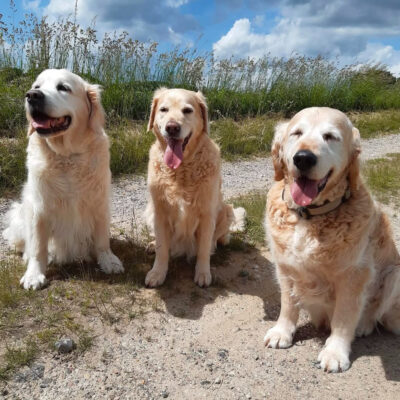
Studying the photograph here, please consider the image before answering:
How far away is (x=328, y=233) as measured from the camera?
2477mm

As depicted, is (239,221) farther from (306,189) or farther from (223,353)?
(306,189)

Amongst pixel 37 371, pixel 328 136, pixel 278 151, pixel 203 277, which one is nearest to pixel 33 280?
pixel 37 371

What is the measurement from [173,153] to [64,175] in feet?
3.00

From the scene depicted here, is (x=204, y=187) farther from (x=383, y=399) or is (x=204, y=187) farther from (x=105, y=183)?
(x=383, y=399)

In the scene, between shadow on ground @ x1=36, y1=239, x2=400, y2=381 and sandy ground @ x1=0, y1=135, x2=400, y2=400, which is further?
shadow on ground @ x1=36, y1=239, x2=400, y2=381

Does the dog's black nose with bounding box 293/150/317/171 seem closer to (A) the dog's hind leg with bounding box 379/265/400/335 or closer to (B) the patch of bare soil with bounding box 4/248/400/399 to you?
(A) the dog's hind leg with bounding box 379/265/400/335

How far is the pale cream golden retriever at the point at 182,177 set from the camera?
3.34 meters

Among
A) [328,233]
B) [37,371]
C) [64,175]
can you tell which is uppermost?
[328,233]

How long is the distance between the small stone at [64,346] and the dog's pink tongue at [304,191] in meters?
1.66

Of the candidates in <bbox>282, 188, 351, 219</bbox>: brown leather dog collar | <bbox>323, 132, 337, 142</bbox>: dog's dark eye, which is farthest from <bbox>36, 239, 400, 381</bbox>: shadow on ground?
<bbox>323, 132, 337, 142</bbox>: dog's dark eye

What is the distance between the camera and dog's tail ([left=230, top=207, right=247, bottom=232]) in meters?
4.66

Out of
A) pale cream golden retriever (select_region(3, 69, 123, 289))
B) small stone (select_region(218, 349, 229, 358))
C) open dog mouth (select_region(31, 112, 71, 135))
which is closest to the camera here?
small stone (select_region(218, 349, 229, 358))

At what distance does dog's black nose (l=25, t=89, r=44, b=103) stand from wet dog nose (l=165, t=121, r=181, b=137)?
96 centimetres

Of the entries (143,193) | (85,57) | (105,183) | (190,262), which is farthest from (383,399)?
(85,57)
